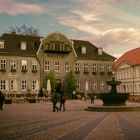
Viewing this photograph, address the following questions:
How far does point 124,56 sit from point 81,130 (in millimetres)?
82960

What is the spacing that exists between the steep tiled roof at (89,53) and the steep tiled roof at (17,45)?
8.84 m

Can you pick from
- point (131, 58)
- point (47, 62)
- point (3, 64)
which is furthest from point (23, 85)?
point (131, 58)

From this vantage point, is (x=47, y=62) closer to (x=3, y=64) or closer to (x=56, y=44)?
(x=56, y=44)

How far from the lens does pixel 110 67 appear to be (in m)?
82.5

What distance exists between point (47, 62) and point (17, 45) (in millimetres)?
6255

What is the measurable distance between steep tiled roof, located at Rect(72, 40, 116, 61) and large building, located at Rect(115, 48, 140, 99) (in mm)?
8831

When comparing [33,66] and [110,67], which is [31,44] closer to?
[33,66]

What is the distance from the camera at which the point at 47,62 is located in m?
74.8

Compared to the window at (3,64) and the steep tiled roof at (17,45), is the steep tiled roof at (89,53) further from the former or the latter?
the window at (3,64)

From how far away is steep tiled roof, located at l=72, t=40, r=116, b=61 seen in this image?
7944 centimetres

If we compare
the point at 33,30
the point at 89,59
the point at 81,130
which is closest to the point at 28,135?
the point at 81,130

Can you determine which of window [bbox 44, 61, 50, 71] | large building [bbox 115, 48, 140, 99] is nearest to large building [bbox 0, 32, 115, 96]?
window [bbox 44, 61, 50, 71]

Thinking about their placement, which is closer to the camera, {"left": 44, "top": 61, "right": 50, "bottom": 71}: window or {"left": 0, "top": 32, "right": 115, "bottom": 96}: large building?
{"left": 0, "top": 32, "right": 115, "bottom": 96}: large building

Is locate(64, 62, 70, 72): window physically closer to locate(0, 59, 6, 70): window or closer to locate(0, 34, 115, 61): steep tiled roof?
locate(0, 34, 115, 61): steep tiled roof
